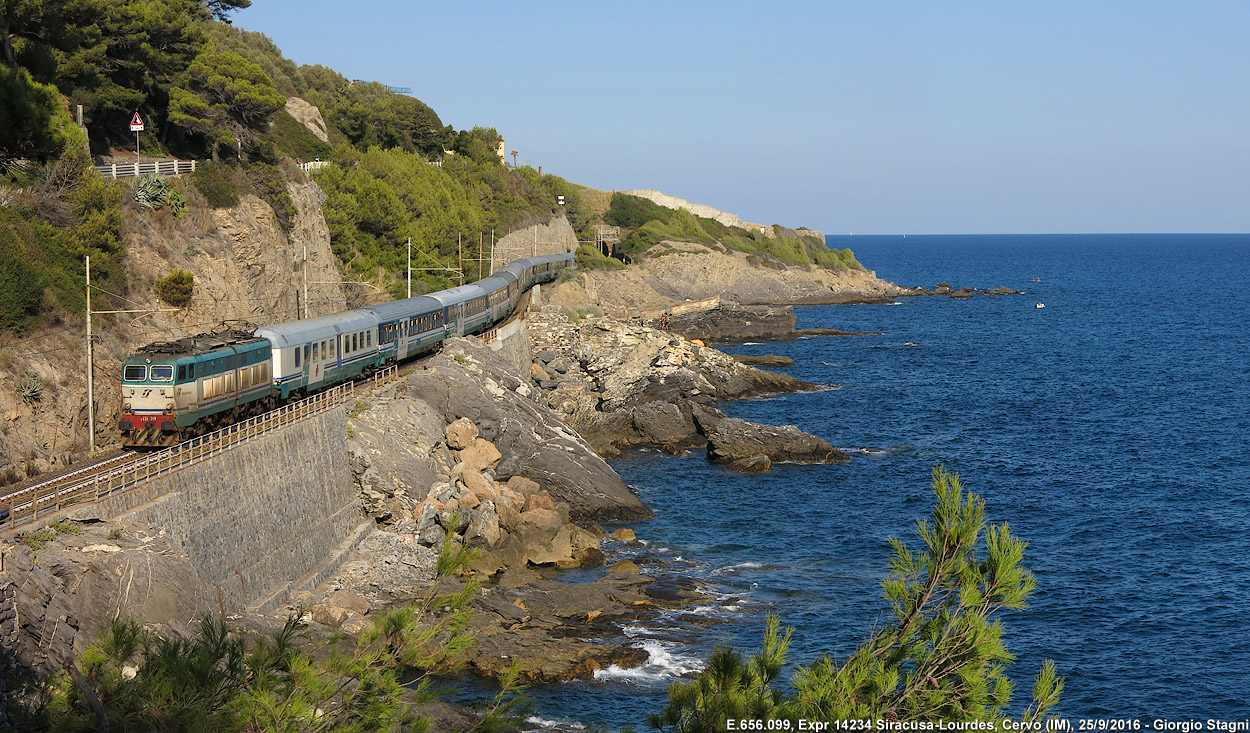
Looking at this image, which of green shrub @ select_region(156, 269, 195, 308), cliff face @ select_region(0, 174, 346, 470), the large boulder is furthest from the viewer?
the large boulder

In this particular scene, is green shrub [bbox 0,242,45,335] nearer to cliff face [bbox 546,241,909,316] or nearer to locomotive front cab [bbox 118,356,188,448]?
locomotive front cab [bbox 118,356,188,448]

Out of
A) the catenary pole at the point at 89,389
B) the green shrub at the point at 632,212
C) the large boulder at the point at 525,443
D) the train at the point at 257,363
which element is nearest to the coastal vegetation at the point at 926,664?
the train at the point at 257,363

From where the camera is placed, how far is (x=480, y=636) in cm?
2803

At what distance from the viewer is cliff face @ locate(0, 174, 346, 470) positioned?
28.7 m

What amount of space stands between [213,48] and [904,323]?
266 ft

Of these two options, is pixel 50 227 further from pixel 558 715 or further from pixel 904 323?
pixel 904 323

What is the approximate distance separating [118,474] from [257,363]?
10075mm

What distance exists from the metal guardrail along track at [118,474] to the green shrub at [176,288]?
8817 mm

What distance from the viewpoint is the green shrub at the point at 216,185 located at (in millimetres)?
44531

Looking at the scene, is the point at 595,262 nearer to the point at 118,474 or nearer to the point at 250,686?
the point at 118,474

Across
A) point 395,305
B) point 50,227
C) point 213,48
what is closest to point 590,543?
point 395,305

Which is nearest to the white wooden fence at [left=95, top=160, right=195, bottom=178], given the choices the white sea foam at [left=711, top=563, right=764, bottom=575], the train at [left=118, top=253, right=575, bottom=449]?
the train at [left=118, top=253, right=575, bottom=449]

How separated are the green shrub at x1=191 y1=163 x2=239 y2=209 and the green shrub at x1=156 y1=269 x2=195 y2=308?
6.77m

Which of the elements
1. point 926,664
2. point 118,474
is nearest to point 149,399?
point 118,474
